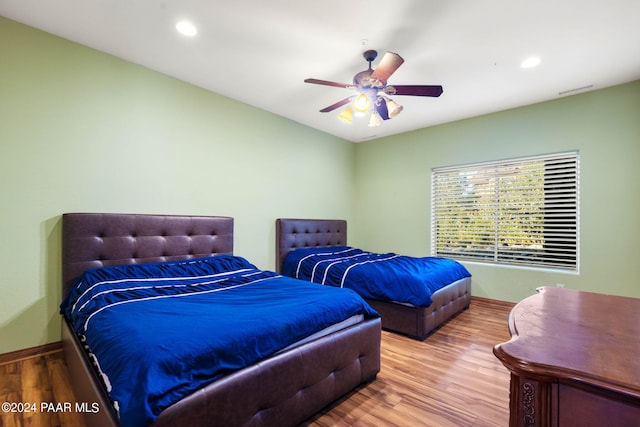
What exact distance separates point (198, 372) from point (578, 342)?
4.61 ft

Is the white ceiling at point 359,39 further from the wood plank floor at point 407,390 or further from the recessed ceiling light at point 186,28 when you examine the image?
the wood plank floor at point 407,390

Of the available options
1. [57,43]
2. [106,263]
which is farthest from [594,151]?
[57,43]

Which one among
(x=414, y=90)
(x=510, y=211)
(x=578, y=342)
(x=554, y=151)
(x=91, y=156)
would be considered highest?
(x=414, y=90)

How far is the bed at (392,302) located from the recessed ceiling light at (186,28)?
2.39 metres

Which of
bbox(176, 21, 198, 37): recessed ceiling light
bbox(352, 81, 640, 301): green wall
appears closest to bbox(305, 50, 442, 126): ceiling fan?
bbox(176, 21, 198, 37): recessed ceiling light

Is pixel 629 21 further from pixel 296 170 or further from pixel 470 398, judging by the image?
pixel 296 170

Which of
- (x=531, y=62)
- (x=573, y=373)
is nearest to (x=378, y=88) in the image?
(x=531, y=62)

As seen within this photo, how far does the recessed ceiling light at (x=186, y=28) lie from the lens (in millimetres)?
2235

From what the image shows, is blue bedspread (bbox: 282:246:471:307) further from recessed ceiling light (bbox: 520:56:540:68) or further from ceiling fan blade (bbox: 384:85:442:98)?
recessed ceiling light (bbox: 520:56:540:68)

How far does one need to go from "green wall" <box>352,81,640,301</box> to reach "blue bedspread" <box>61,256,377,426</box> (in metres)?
2.84

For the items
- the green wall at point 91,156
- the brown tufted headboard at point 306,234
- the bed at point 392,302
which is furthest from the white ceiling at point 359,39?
the bed at point 392,302

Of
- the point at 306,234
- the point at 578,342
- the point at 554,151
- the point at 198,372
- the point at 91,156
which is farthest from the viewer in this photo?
the point at 306,234

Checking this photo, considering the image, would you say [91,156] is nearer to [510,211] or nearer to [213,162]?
[213,162]

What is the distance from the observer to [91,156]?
2.60 metres
